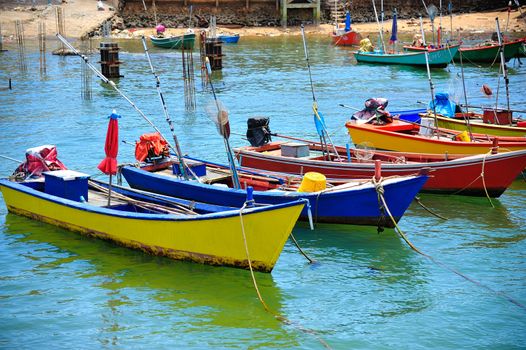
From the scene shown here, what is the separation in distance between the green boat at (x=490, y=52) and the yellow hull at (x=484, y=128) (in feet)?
68.6

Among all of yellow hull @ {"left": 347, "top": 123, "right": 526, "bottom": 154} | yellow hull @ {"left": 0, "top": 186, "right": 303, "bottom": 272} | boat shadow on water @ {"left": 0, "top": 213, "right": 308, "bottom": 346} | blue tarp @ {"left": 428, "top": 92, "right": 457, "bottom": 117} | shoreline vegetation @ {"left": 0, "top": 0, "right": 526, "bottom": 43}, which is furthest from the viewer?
shoreline vegetation @ {"left": 0, "top": 0, "right": 526, "bottom": 43}

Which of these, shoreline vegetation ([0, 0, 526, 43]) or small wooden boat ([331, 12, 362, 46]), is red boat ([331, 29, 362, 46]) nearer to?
small wooden boat ([331, 12, 362, 46])

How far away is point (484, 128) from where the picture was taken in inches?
826

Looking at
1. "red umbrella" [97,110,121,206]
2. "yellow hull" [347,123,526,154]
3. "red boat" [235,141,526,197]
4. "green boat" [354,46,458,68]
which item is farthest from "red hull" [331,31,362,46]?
"red umbrella" [97,110,121,206]

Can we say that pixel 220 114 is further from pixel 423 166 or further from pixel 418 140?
pixel 418 140

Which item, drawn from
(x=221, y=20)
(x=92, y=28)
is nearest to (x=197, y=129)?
(x=92, y=28)

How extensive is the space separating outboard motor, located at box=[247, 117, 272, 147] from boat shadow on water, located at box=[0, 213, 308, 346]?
17.1 ft

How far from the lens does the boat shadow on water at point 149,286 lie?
12266mm

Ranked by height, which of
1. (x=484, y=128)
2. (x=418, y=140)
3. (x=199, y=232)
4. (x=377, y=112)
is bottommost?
(x=199, y=232)

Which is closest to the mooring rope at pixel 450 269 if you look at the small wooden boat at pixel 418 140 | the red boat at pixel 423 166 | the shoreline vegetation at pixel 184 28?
the red boat at pixel 423 166

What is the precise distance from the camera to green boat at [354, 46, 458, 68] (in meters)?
41.0

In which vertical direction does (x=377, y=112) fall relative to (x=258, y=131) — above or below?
above

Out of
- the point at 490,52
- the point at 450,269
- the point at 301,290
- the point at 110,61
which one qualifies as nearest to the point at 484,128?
the point at 450,269

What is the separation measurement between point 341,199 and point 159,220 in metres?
3.55
